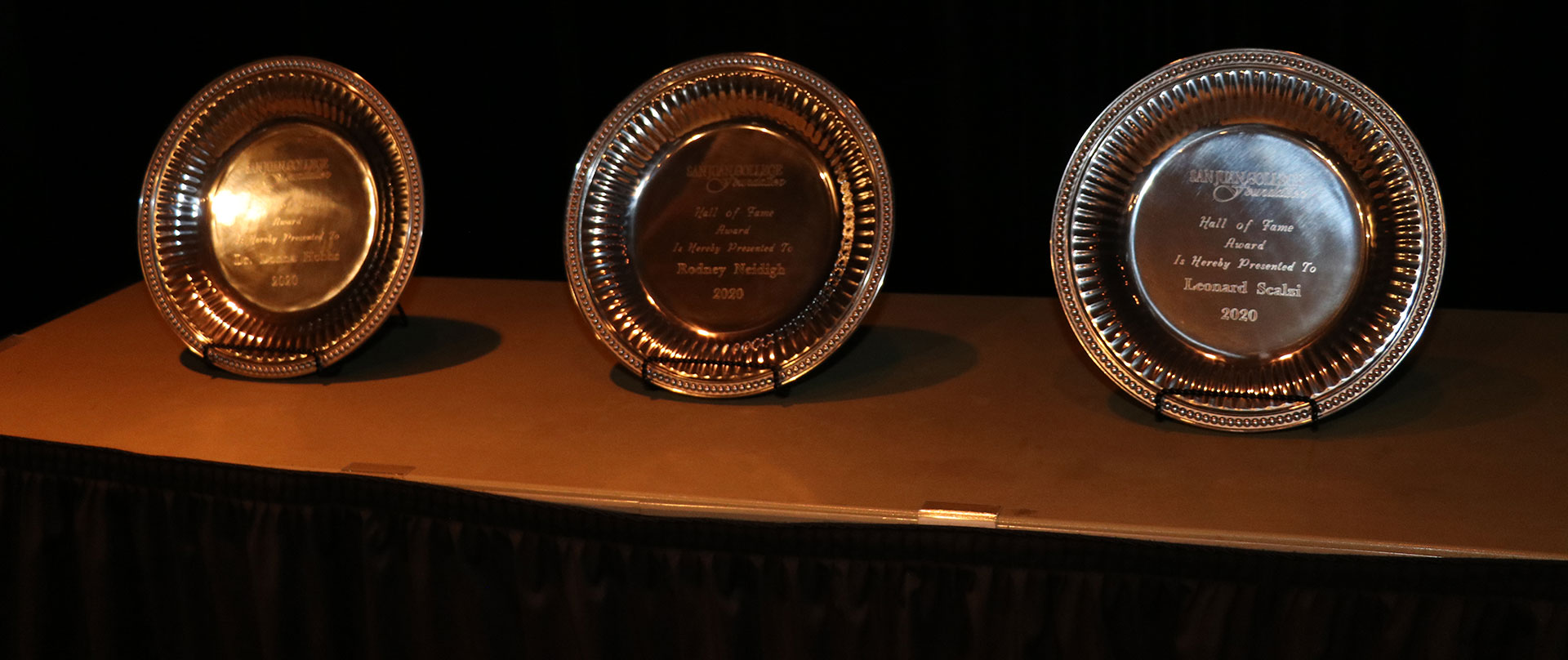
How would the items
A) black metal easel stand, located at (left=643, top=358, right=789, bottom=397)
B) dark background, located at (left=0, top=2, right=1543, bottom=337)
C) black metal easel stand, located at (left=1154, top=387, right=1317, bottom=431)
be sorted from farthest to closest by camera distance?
dark background, located at (left=0, top=2, right=1543, bottom=337), black metal easel stand, located at (left=643, top=358, right=789, bottom=397), black metal easel stand, located at (left=1154, top=387, right=1317, bottom=431)

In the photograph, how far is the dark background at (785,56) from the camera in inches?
65.5

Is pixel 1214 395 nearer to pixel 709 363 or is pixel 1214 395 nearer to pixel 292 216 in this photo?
pixel 709 363

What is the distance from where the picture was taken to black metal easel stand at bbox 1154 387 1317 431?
48.8 inches

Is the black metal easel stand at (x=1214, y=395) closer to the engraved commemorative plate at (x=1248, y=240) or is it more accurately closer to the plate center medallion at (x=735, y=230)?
the engraved commemorative plate at (x=1248, y=240)

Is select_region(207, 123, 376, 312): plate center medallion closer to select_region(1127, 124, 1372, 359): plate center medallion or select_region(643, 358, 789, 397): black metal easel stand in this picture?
select_region(643, 358, 789, 397): black metal easel stand

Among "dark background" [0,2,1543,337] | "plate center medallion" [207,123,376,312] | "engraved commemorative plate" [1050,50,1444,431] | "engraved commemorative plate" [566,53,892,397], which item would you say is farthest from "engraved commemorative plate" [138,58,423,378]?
"engraved commemorative plate" [1050,50,1444,431]

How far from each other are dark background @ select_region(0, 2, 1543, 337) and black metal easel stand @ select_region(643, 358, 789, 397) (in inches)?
22.6

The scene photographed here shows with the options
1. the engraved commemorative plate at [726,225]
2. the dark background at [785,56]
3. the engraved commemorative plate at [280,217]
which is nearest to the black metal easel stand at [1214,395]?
the engraved commemorative plate at [726,225]

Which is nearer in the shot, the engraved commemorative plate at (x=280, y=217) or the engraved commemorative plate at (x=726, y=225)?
the engraved commemorative plate at (x=726, y=225)

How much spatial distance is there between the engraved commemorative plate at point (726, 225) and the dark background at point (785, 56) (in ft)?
1.46

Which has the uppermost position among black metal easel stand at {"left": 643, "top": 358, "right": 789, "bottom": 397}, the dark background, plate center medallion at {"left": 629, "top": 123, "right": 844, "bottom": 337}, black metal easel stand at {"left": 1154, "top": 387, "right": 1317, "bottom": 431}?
the dark background

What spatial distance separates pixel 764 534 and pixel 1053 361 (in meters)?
0.52

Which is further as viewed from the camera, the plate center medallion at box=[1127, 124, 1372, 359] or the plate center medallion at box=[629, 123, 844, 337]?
the plate center medallion at box=[629, 123, 844, 337]

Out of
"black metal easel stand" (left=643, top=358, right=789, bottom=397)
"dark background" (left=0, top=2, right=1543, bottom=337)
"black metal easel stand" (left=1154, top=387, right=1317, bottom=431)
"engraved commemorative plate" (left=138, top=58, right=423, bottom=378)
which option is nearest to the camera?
"black metal easel stand" (left=1154, top=387, right=1317, bottom=431)
